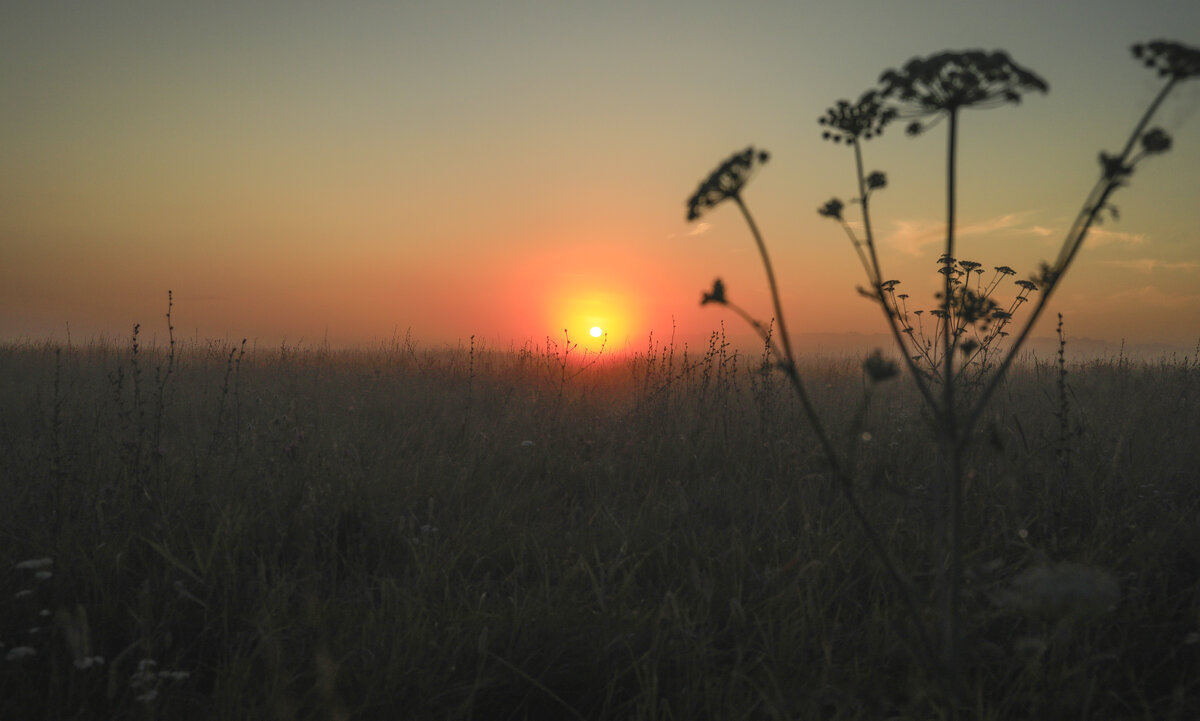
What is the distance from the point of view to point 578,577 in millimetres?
2844

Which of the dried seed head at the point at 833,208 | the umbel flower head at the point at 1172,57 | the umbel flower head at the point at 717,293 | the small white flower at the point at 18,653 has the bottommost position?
the small white flower at the point at 18,653

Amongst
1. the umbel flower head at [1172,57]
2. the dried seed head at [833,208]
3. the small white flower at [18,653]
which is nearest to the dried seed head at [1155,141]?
the umbel flower head at [1172,57]

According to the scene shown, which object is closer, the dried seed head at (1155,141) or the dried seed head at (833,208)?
the dried seed head at (1155,141)

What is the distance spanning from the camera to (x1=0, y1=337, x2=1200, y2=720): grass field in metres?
2.06

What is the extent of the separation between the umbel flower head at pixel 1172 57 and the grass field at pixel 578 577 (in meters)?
0.84

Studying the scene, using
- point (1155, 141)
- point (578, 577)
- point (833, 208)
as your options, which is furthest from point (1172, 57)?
point (578, 577)

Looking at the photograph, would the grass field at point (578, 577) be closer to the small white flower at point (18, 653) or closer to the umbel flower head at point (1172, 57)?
the small white flower at point (18, 653)

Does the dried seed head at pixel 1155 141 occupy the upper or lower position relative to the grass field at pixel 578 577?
upper

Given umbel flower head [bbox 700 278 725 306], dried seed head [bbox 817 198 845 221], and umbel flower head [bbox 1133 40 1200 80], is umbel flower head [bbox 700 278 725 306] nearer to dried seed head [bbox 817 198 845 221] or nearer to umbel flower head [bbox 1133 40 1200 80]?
dried seed head [bbox 817 198 845 221]

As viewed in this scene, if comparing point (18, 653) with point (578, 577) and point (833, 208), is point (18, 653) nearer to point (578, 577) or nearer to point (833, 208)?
point (578, 577)

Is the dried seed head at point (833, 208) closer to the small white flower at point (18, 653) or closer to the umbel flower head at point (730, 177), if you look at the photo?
the umbel flower head at point (730, 177)

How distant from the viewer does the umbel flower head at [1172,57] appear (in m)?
1.40

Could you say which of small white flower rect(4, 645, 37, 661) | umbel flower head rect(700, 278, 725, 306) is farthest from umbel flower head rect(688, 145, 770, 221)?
small white flower rect(4, 645, 37, 661)

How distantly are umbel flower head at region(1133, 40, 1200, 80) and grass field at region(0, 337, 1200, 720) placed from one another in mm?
838
